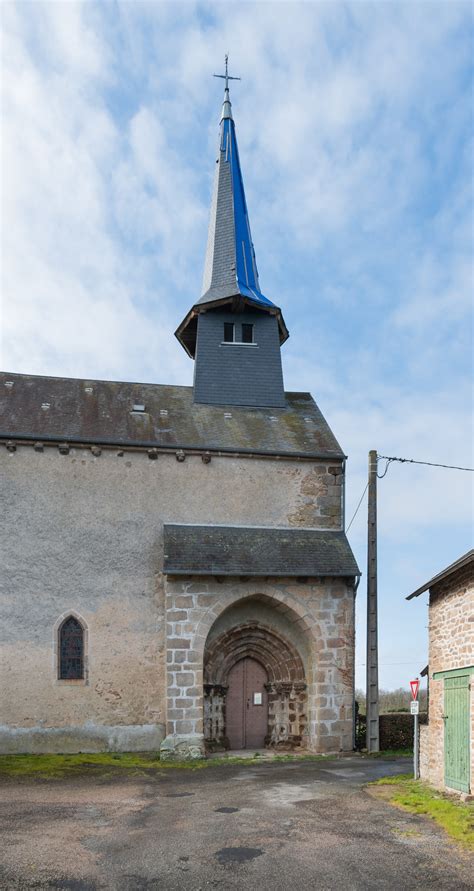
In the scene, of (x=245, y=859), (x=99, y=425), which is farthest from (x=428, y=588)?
(x=99, y=425)

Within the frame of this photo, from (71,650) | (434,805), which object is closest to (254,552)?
(71,650)

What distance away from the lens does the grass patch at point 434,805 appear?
8.63 metres

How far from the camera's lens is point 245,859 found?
7.66m

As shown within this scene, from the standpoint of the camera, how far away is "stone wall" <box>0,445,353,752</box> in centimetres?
1592

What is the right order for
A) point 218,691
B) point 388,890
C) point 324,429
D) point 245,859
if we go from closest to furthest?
point 388,890 → point 245,859 → point 218,691 → point 324,429

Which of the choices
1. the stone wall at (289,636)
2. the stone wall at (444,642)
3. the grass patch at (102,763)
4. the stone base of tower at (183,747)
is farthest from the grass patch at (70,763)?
the stone wall at (444,642)

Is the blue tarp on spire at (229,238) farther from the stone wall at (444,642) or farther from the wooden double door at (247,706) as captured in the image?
the stone wall at (444,642)

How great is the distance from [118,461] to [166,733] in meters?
5.75

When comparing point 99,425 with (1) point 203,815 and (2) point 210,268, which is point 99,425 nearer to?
(2) point 210,268

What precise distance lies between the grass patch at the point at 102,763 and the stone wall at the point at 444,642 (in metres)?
4.34

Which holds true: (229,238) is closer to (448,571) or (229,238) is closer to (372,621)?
(372,621)

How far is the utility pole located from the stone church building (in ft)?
1.84

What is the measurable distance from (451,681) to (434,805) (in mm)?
1887

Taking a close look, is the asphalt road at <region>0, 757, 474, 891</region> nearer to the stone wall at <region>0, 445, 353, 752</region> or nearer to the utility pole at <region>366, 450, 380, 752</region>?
the stone wall at <region>0, 445, 353, 752</region>
